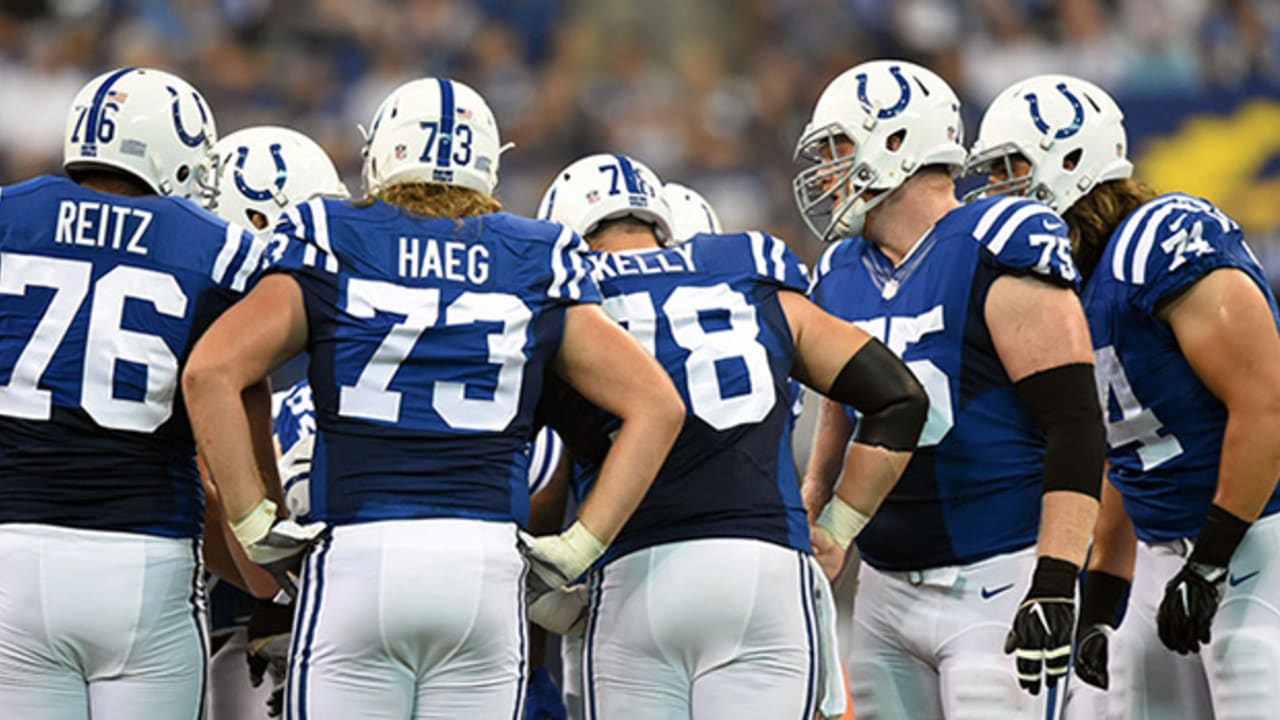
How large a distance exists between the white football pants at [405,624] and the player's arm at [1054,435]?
1.27 m

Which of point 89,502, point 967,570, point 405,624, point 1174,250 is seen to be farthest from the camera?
point 1174,250

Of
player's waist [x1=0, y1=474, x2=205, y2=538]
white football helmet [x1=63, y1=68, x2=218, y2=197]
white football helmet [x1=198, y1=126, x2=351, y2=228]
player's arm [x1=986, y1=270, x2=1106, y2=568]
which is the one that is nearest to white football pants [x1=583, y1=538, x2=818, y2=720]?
player's arm [x1=986, y1=270, x2=1106, y2=568]

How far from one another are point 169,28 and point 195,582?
8541 mm

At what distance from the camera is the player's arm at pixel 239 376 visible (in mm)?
3713

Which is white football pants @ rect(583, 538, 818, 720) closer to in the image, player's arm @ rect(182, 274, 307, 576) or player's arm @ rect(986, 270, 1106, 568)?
player's arm @ rect(986, 270, 1106, 568)

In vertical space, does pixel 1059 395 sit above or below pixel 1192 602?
above

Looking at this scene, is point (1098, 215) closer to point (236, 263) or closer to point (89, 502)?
point (236, 263)

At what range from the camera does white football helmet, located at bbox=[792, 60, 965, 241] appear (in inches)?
183

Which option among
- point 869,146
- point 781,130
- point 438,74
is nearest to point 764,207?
point 781,130

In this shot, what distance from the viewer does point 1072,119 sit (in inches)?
189

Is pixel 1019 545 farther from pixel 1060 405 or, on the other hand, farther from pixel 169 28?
pixel 169 28

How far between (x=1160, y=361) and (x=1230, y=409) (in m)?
0.24

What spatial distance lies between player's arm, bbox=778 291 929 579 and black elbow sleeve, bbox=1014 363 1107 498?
307 mm

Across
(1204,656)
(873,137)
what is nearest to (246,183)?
(873,137)
